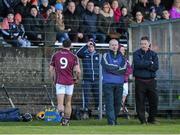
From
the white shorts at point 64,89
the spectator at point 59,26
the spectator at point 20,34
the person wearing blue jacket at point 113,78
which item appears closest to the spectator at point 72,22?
the spectator at point 59,26

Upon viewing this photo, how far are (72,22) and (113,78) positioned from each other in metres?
5.18

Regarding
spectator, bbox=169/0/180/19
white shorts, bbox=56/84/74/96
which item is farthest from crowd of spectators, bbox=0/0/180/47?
white shorts, bbox=56/84/74/96

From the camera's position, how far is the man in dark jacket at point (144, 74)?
19188 millimetres

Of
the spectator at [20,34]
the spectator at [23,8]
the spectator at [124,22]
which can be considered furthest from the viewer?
the spectator at [124,22]

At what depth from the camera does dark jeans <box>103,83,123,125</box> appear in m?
18.9

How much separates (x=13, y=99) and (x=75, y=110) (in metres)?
2.03

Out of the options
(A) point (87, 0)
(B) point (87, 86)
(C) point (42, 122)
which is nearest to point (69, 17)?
(A) point (87, 0)

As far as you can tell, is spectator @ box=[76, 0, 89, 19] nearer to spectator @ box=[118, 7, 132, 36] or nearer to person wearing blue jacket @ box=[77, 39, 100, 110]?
spectator @ box=[118, 7, 132, 36]

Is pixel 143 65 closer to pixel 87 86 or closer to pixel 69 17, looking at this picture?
pixel 87 86

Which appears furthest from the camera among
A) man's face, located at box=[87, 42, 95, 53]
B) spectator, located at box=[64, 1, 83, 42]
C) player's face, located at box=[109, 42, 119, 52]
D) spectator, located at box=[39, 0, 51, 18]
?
spectator, located at box=[39, 0, 51, 18]

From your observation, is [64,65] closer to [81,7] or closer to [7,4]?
[7,4]

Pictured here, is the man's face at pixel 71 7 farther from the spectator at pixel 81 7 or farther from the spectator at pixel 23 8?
the spectator at pixel 23 8

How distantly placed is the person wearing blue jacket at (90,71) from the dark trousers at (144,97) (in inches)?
112

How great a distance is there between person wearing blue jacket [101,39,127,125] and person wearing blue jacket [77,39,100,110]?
306 centimetres
